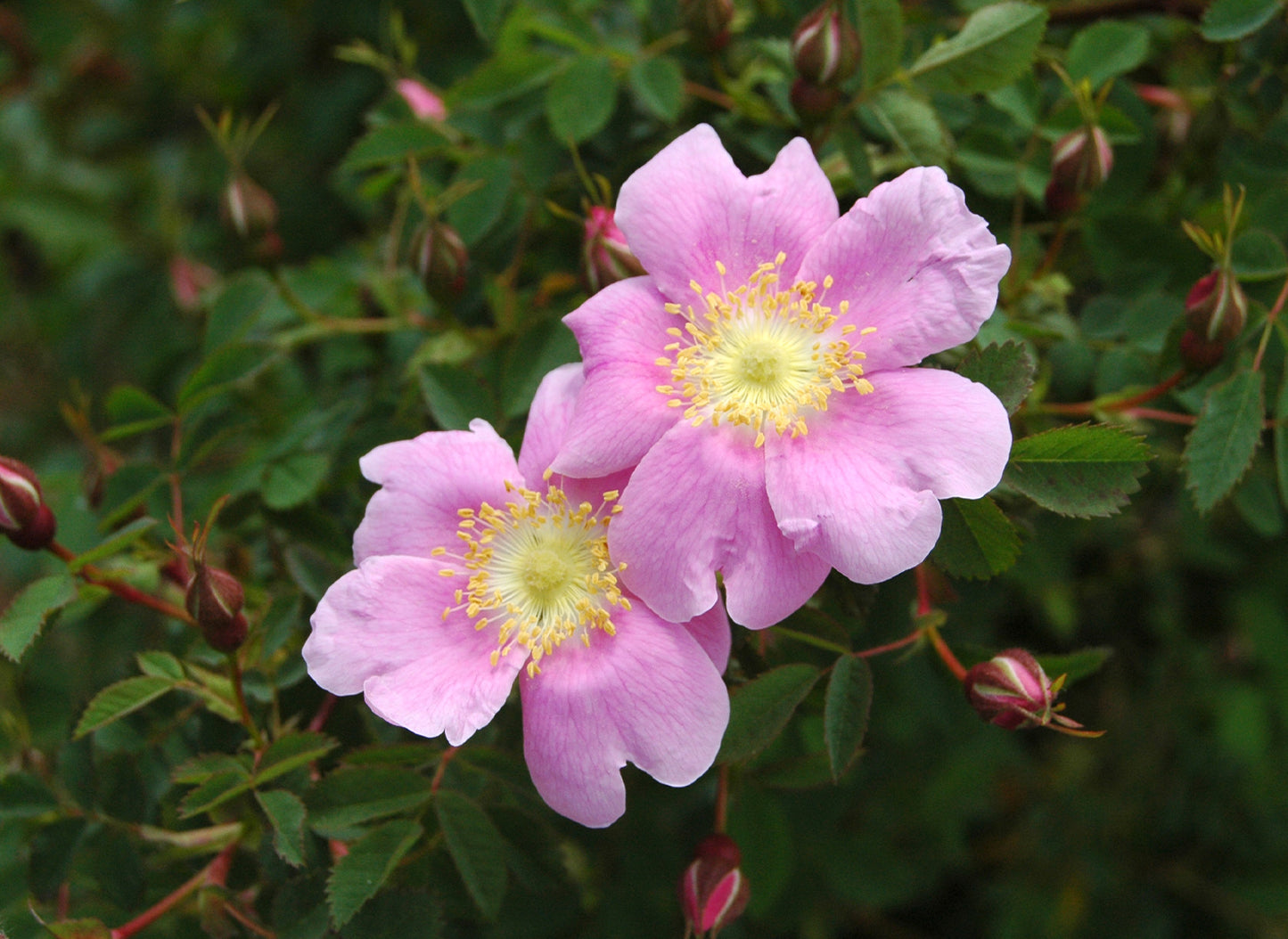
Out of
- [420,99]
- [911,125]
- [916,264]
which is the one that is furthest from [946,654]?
[420,99]

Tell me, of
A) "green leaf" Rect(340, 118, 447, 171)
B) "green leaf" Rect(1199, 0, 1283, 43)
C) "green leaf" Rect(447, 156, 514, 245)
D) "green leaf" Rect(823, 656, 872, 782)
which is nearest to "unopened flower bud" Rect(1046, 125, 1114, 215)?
"green leaf" Rect(1199, 0, 1283, 43)

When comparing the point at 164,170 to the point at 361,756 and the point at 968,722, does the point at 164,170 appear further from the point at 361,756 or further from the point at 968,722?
the point at 968,722

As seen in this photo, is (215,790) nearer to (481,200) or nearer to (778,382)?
(778,382)

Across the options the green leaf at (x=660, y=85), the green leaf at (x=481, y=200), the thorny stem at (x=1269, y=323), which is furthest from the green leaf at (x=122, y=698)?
the thorny stem at (x=1269, y=323)

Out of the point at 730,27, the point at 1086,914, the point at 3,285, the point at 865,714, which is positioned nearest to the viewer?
the point at 865,714

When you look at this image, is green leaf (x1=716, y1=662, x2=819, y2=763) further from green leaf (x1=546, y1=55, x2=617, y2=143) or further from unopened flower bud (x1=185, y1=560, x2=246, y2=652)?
green leaf (x1=546, y1=55, x2=617, y2=143)

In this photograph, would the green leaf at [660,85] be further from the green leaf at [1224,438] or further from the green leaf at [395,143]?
the green leaf at [1224,438]

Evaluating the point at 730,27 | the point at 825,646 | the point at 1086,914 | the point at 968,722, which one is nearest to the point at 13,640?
the point at 825,646
